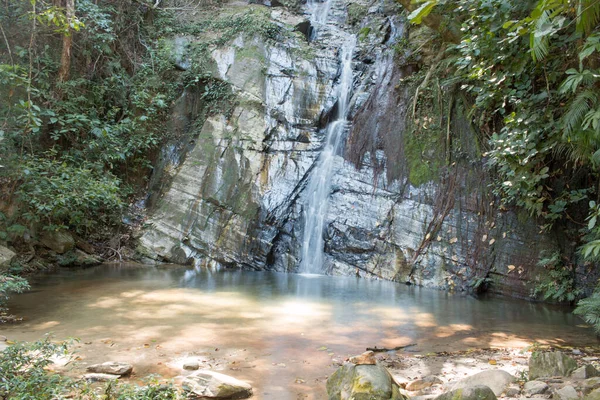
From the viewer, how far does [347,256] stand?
10156mm

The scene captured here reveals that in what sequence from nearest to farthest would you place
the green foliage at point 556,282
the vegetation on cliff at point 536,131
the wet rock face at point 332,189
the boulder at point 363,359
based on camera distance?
the boulder at point 363,359
the vegetation on cliff at point 536,131
the green foliage at point 556,282
the wet rock face at point 332,189

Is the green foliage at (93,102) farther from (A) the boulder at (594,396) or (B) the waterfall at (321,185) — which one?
(A) the boulder at (594,396)

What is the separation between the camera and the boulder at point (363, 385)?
121 inches

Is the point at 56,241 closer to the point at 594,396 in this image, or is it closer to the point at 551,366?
the point at 551,366

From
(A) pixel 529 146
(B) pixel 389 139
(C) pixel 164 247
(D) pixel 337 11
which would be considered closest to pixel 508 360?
(A) pixel 529 146

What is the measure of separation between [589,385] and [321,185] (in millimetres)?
8129

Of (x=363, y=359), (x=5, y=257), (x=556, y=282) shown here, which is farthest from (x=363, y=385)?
(x=5, y=257)

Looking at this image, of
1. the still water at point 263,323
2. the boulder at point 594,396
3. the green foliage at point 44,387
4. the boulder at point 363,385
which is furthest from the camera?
the still water at point 263,323

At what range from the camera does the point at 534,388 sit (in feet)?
10.9

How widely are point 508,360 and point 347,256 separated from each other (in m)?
5.78

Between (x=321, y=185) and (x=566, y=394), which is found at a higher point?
(x=321, y=185)

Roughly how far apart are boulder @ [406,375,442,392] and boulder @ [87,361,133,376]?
239 centimetres

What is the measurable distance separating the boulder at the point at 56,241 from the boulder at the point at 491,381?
9040mm

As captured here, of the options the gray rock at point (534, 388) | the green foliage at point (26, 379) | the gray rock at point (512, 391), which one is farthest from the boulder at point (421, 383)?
the green foliage at point (26, 379)
